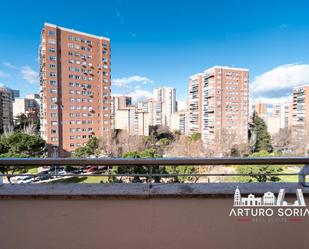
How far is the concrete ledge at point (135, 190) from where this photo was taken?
124 cm

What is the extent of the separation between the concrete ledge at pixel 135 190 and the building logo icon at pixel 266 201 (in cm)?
4

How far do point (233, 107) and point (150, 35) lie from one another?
1370 cm

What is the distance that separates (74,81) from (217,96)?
54.0 feet

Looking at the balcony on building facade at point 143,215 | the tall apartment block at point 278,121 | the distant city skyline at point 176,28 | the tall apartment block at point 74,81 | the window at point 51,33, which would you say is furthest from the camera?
the window at point 51,33

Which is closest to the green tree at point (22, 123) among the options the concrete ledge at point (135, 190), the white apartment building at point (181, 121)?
the concrete ledge at point (135, 190)

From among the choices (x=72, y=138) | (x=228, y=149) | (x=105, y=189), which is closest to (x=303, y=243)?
(x=105, y=189)

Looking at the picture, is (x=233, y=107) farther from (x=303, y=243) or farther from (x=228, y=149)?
(x=303, y=243)

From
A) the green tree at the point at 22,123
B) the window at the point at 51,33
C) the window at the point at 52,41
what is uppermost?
the window at the point at 51,33

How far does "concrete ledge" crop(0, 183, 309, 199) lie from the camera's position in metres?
1.24

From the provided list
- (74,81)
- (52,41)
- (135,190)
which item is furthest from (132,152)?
(52,41)

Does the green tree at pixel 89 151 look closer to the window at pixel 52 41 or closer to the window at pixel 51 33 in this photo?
the window at pixel 52 41

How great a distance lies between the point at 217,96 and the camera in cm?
2169

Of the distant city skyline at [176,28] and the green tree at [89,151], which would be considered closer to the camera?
the distant city skyline at [176,28]

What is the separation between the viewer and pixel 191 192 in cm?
126
